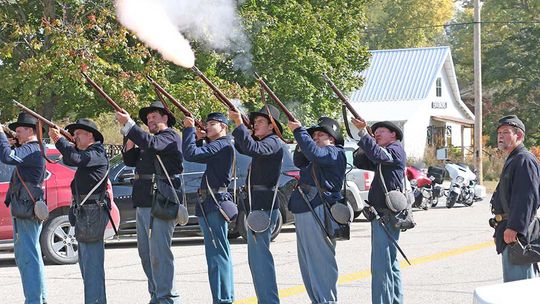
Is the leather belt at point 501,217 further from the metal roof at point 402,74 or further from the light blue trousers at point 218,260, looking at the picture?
the metal roof at point 402,74

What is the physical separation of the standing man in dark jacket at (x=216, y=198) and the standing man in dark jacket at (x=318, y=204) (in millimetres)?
761

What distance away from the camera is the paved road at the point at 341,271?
37.7 ft

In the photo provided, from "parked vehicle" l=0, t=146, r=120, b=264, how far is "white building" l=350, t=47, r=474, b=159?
42956mm

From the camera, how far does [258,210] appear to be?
389 inches

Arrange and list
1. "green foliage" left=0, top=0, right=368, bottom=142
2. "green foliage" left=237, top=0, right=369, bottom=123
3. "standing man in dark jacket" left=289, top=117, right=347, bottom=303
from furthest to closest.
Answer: "green foliage" left=237, top=0, right=369, bottom=123 < "green foliage" left=0, top=0, right=368, bottom=142 < "standing man in dark jacket" left=289, top=117, right=347, bottom=303

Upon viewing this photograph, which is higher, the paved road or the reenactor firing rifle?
the reenactor firing rifle

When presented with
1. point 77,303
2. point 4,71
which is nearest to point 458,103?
point 4,71

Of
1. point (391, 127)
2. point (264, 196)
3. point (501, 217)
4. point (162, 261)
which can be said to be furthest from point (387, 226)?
point (162, 261)

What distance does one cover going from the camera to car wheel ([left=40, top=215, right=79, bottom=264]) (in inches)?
574

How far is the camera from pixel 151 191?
10.1 metres

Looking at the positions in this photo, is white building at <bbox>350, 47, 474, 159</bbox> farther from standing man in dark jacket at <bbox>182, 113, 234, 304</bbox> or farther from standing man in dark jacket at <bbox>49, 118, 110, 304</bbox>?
standing man in dark jacket at <bbox>49, 118, 110, 304</bbox>

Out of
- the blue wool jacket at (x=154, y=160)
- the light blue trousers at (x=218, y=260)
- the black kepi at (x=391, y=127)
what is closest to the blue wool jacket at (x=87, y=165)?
the blue wool jacket at (x=154, y=160)

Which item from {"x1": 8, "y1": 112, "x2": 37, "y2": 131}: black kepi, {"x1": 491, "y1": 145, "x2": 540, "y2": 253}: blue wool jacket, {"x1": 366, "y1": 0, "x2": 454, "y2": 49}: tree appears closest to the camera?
{"x1": 491, "y1": 145, "x2": 540, "y2": 253}: blue wool jacket

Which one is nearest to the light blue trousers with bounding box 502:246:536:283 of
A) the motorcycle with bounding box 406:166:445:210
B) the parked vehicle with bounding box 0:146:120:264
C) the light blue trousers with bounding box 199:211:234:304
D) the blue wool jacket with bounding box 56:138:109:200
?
the light blue trousers with bounding box 199:211:234:304
